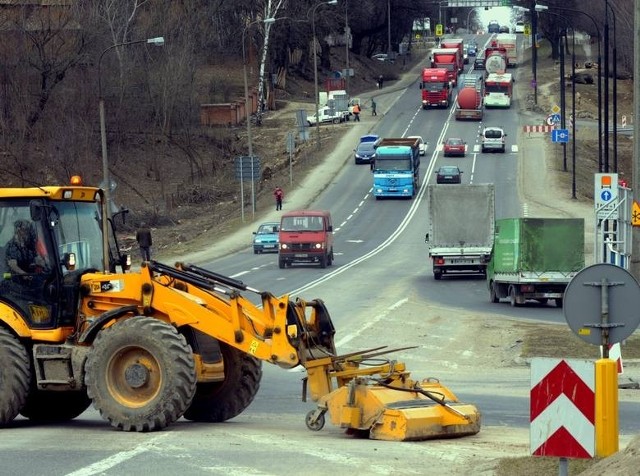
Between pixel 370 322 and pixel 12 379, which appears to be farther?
pixel 370 322

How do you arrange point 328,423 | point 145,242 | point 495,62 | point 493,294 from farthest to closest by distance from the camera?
point 495,62, point 493,294, point 145,242, point 328,423

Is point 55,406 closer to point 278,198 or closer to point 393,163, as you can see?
point 278,198

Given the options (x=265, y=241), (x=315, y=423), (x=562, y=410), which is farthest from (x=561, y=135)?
(x=562, y=410)

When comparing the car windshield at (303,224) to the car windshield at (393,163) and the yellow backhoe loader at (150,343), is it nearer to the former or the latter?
the car windshield at (393,163)

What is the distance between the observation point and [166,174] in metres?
83.2

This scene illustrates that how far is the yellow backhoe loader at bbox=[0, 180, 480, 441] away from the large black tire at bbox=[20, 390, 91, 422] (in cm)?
3

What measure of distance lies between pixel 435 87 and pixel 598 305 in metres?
101

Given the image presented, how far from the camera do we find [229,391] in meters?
15.5

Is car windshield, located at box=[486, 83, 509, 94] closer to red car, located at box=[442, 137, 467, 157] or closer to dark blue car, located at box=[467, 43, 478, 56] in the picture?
red car, located at box=[442, 137, 467, 157]

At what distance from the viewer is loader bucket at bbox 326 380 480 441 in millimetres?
13664

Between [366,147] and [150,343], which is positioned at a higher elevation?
[150,343]

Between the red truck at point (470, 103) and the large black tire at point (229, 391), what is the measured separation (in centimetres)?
9019

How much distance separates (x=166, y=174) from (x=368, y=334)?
5590 centimetres

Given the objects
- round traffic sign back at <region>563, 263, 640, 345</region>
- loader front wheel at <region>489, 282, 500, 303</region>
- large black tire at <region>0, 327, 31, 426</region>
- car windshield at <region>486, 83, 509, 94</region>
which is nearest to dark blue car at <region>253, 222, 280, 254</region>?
loader front wheel at <region>489, 282, 500, 303</region>
